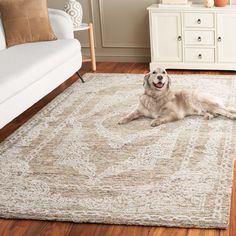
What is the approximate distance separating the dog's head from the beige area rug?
0.24 m

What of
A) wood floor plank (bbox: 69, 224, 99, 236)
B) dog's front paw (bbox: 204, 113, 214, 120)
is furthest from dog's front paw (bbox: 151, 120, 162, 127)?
wood floor plank (bbox: 69, 224, 99, 236)

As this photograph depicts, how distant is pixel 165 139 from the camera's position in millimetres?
3455

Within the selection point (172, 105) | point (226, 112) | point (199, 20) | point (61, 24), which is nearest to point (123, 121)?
point (172, 105)

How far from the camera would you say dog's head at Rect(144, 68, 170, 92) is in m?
3.65

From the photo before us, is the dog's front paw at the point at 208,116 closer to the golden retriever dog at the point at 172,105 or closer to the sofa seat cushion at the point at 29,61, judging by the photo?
the golden retriever dog at the point at 172,105

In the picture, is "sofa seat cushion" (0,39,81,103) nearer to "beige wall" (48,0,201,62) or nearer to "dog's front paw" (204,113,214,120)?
"beige wall" (48,0,201,62)

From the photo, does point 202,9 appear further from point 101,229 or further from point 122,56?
point 101,229

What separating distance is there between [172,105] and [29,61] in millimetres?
1037

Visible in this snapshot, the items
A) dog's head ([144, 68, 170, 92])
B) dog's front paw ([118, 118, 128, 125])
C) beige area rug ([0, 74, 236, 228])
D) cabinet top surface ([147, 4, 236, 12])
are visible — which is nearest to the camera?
beige area rug ([0, 74, 236, 228])

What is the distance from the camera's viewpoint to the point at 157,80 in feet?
12.0

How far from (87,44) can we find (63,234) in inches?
129

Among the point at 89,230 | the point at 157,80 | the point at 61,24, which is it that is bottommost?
the point at 89,230

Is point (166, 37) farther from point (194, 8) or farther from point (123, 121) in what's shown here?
point (123, 121)

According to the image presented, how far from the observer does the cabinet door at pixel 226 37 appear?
4684 mm
